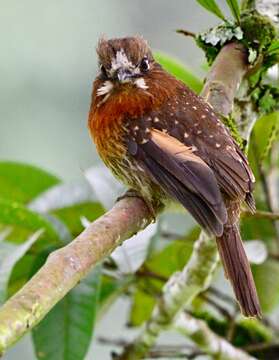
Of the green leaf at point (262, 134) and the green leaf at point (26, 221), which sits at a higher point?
the green leaf at point (262, 134)

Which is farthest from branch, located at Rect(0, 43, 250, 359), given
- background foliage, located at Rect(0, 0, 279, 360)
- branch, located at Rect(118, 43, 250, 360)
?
background foliage, located at Rect(0, 0, 279, 360)

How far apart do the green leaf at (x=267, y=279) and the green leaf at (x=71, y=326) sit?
2.31 feet

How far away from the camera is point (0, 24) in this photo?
16.4 feet

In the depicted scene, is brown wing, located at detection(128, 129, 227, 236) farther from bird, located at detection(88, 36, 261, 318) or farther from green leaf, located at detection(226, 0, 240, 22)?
green leaf, located at detection(226, 0, 240, 22)

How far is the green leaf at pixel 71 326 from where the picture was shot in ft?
8.25

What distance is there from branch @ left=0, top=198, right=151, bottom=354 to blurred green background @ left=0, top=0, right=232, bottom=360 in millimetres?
2440

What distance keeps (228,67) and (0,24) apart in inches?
100

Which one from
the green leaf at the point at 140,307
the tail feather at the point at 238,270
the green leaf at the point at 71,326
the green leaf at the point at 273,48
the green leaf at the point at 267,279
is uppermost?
the green leaf at the point at 273,48

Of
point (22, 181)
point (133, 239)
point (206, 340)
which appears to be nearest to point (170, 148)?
point (133, 239)

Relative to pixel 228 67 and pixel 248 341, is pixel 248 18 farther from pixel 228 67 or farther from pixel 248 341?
pixel 248 341

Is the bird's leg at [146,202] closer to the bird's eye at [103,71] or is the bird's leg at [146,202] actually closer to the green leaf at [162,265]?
the bird's eye at [103,71]

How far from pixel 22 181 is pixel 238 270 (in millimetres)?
920

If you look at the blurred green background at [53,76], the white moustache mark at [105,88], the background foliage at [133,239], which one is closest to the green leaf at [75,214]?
the background foliage at [133,239]

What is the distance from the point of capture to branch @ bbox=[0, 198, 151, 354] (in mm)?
1583
